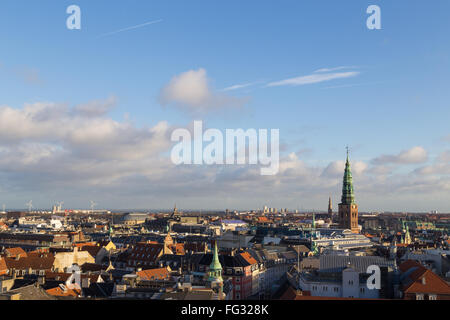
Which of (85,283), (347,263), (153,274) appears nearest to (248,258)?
(153,274)

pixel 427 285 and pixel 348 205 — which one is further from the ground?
pixel 348 205

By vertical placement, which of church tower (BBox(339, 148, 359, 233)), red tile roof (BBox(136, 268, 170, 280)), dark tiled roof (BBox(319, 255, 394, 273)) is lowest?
red tile roof (BBox(136, 268, 170, 280))

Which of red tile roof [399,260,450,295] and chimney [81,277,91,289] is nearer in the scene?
red tile roof [399,260,450,295]

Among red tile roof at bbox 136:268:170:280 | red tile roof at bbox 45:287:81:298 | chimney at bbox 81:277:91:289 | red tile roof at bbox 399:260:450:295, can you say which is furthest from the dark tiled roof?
red tile roof at bbox 45:287:81:298

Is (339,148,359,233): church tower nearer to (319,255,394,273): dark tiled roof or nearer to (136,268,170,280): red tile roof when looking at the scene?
(319,255,394,273): dark tiled roof

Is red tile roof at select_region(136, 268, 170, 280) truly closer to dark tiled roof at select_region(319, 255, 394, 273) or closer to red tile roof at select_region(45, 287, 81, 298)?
red tile roof at select_region(45, 287, 81, 298)

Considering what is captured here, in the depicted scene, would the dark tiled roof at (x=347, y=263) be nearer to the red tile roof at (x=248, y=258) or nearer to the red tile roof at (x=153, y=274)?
the red tile roof at (x=248, y=258)

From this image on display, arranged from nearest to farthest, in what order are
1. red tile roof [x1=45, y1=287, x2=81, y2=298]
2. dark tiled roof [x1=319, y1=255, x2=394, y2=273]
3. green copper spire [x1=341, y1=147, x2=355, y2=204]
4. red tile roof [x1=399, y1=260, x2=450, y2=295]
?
1. red tile roof [x1=45, y1=287, x2=81, y2=298]
2. red tile roof [x1=399, y1=260, x2=450, y2=295]
3. dark tiled roof [x1=319, y1=255, x2=394, y2=273]
4. green copper spire [x1=341, y1=147, x2=355, y2=204]

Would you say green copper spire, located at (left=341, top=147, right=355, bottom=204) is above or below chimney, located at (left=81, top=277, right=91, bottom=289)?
above

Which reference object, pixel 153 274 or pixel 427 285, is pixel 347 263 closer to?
pixel 427 285

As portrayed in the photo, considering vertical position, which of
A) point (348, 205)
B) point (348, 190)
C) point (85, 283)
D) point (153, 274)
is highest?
point (348, 190)

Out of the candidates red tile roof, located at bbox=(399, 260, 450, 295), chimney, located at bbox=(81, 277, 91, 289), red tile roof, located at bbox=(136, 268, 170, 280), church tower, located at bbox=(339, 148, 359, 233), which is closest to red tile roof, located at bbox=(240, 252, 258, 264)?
red tile roof, located at bbox=(136, 268, 170, 280)

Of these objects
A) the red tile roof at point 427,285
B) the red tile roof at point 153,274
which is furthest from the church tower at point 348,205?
the red tile roof at point 427,285

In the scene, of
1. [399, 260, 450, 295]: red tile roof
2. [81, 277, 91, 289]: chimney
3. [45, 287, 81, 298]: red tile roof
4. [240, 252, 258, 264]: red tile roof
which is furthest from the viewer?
[240, 252, 258, 264]: red tile roof
